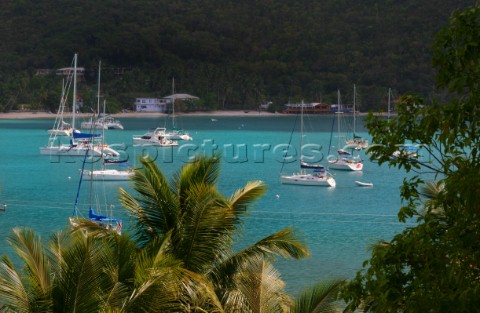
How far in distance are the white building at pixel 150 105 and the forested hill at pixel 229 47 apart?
173 cm

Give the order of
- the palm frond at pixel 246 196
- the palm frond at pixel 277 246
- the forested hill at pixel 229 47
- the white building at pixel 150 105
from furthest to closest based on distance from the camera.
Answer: the forested hill at pixel 229 47, the white building at pixel 150 105, the palm frond at pixel 246 196, the palm frond at pixel 277 246

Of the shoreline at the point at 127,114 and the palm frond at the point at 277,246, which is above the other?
the palm frond at the point at 277,246

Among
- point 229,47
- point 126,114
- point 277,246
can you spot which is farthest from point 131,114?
point 277,246

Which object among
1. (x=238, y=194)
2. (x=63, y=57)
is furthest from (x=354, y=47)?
(x=238, y=194)

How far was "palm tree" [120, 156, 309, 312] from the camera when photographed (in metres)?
8.17

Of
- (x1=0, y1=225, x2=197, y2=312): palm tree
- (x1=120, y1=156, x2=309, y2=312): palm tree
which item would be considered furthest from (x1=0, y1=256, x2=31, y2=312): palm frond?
(x1=120, y1=156, x2=309, y2=312): palm tree

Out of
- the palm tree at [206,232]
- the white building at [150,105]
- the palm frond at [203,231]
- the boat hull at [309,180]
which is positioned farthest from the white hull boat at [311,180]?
the white building at [150,105]

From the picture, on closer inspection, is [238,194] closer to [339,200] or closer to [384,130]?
[384,130]

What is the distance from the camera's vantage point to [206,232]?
819 cm

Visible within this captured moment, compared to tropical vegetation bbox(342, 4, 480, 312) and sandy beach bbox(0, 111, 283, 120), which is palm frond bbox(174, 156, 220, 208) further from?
sandy beach bbox(0, 111, 283, 120)

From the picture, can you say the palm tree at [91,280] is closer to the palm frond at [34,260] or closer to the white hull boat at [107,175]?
the palm frond at [34,260]

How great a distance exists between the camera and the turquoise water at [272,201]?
24.1 metres

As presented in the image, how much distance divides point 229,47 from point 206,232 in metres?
140

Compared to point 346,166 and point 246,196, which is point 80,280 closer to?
point 246,196
